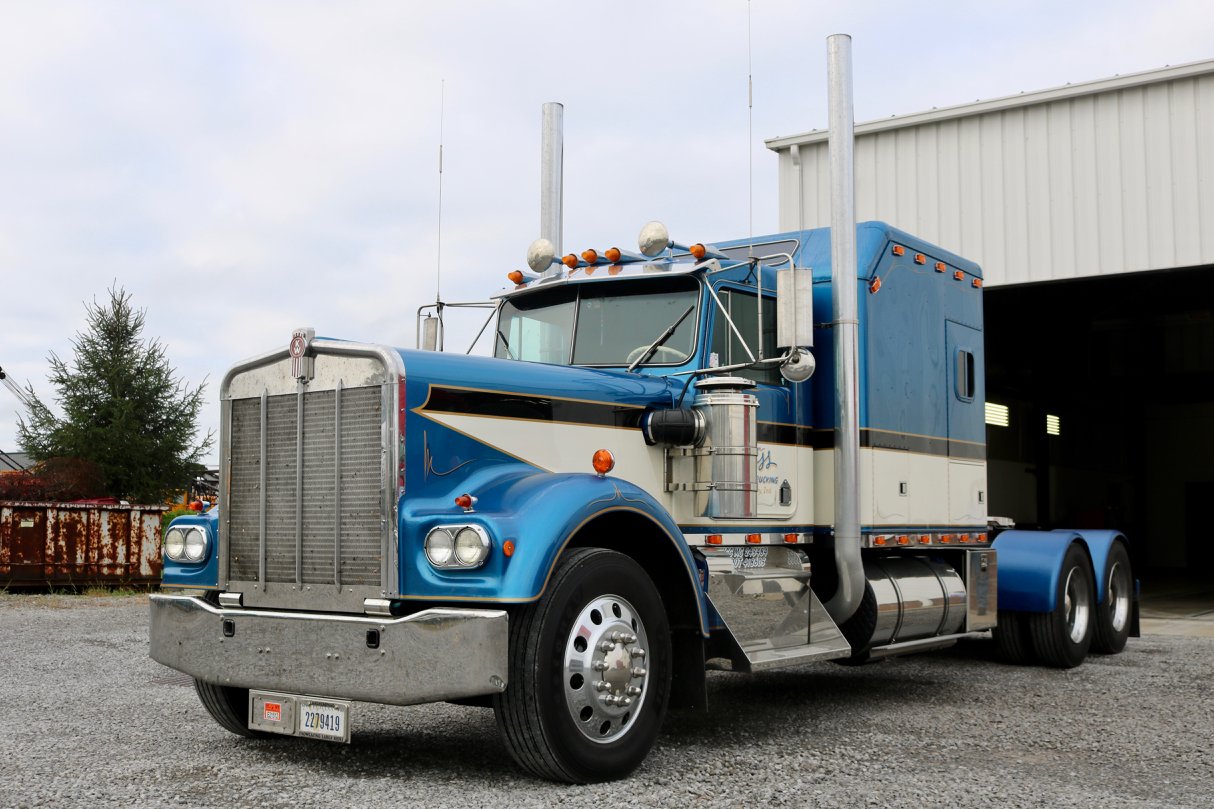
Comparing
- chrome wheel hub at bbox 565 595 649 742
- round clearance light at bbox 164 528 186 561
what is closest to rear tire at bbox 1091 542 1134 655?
chrome wheel hub at bbox 565 595 649 742

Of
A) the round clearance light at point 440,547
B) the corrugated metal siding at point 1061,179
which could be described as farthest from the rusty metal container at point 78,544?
the round clearance light at point 440,547

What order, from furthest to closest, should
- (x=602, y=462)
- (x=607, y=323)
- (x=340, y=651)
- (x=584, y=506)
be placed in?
1. (x=607, y=323)
2. (x=602, y=462)
3. (x=584, y=506)
4. (x=340, y=651)

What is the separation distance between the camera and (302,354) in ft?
20.0

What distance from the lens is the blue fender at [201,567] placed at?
636 centimetres

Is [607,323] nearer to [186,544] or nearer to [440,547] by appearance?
[440,547]

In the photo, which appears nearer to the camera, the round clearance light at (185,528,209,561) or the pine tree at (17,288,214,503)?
the round clearance light at (185,528,209,561)

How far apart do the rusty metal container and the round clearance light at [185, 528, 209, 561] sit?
14.1m

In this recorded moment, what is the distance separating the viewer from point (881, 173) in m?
17.4

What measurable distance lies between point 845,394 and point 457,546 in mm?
3395

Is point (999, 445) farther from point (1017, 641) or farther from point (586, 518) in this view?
point (586, 518)

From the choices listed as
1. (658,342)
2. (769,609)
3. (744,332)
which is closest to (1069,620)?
(769,609)

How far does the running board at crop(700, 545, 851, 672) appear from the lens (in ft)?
22.1

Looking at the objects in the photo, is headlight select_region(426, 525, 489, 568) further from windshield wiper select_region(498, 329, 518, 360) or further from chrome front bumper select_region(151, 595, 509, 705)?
windshield wiper select_region(498, 329, 518, 360)

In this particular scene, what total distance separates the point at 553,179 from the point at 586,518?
518cm
